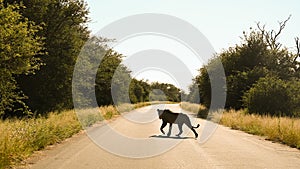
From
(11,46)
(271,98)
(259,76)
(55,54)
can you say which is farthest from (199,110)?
(11,46)

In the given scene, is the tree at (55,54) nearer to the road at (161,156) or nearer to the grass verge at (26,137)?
the grass verge at (26,137)

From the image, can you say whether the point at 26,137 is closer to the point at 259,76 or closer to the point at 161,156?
the point at 161,156

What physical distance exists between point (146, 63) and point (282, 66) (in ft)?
57.2

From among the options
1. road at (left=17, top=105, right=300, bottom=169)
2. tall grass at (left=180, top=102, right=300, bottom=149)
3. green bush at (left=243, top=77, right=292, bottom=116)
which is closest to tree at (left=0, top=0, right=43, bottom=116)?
road at (left=17, top=105, right=300, bottom=169)

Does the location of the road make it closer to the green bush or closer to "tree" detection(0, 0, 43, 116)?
"tree" detection(0, 0, 43, 116)

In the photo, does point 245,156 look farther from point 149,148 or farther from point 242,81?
point 242,81

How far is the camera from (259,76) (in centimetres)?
4103

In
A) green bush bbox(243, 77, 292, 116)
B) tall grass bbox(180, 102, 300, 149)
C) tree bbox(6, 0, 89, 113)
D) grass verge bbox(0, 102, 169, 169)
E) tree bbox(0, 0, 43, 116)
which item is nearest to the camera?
grass verge bbox(0, 102, 169, 169)

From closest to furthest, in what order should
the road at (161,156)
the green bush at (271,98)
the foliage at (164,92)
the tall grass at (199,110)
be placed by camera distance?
the road at (161,156) → the green bush at (271,98) → the tall grass at (199,110) → the foliage at (164,92)

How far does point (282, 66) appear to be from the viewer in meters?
48.9

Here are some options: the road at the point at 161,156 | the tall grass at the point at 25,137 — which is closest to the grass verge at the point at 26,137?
the tall grass at the point at 25,137

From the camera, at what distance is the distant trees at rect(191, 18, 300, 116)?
103ft

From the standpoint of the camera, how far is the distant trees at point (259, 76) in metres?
31.5

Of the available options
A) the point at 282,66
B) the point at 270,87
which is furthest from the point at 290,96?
the point at 282,66
